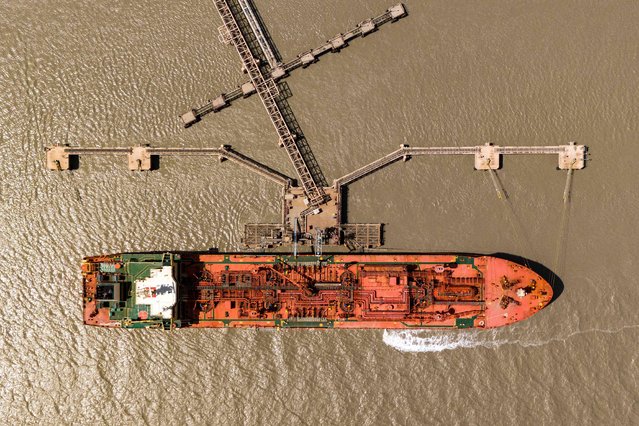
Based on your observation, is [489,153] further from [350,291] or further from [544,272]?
[350,291]

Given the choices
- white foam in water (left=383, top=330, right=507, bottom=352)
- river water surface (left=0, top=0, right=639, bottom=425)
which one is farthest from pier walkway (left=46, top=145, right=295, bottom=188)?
white foam in water (left=383, top=330, right=507, bottom=352)

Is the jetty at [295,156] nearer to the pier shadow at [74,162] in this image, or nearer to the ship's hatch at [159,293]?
the pier shadow at [74,162]

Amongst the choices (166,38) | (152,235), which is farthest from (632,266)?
(166,38)

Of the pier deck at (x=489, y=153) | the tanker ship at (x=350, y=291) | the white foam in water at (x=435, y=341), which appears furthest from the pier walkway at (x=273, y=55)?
the white foam in water at (x=435, y=341)

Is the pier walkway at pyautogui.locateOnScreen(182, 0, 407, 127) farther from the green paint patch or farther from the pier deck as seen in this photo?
the green paint patch

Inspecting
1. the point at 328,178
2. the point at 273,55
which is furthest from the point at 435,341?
the point at 273,55

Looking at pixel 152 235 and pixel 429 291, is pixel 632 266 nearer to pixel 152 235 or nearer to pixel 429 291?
pixel 429 291
